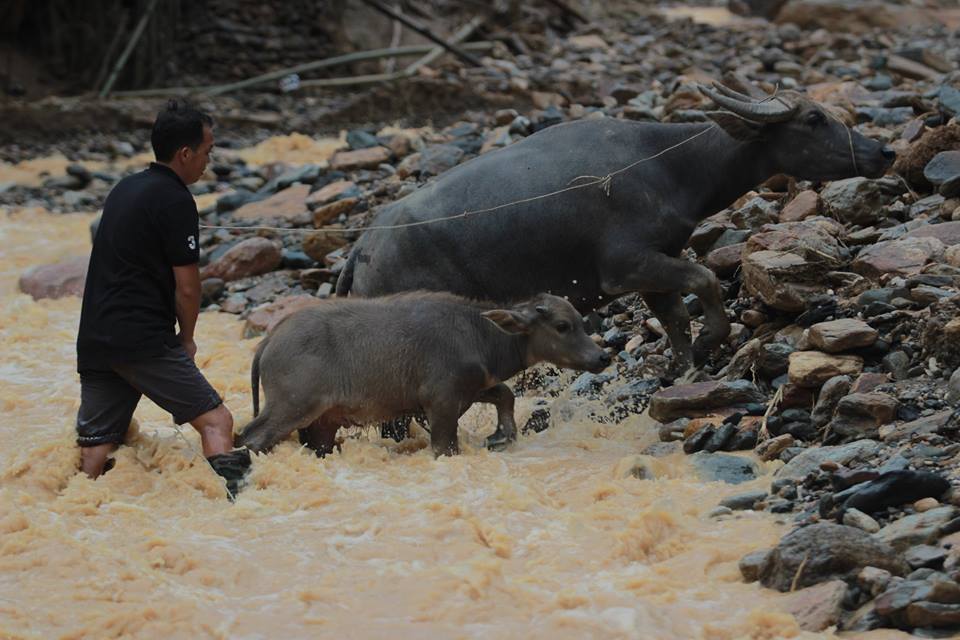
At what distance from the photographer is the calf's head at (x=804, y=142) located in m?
8.82

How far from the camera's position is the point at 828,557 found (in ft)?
18.8

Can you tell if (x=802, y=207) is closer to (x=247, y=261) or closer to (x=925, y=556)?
(x=925, y=556)

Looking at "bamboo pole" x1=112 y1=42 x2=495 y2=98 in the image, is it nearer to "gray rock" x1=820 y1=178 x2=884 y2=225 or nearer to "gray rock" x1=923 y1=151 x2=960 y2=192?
"gray rock" x1=820 y1=178 x2=884 y2=225

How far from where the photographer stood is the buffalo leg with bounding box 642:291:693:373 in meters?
8.97

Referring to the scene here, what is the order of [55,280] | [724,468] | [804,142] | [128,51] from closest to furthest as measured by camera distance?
[724,468] → [804,142] → [55,280] → [128,51]

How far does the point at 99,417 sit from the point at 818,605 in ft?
13.9

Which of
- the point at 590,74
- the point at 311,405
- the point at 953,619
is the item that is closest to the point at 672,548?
the point at 953,619

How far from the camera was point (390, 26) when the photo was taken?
24672 mm

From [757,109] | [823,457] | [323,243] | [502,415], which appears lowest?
[323,243]

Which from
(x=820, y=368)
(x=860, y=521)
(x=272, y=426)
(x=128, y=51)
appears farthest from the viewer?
(x=128, y=51)

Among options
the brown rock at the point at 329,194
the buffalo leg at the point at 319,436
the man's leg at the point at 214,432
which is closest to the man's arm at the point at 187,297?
the man's leg at the point at 214,432

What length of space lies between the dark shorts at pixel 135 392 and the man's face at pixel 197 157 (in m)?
1.00

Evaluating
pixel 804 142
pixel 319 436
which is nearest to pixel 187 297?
pixel 319 436

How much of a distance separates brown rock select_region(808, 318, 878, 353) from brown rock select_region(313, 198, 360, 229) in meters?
6.28
